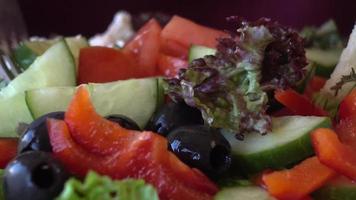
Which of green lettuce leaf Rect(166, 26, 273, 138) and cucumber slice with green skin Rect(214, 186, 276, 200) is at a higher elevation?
green lettuce leaf Rect(166, 26, 273, 138)

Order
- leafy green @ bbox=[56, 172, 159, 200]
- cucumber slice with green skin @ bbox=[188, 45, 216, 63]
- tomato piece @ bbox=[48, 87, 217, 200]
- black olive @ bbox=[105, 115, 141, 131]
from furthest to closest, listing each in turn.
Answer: cucumber slice with green skin @ bbox=[188, 45, 216, 63]
black olive @ bbox=[105, 115, 141, 131]
tomato piece @ bbox=[48, 87, 217, 200]
leafy green @ bbox=[56, 172, 159, 200]

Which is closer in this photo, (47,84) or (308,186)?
(308,186)

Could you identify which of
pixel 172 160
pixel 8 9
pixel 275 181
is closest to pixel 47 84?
pixel 172 160

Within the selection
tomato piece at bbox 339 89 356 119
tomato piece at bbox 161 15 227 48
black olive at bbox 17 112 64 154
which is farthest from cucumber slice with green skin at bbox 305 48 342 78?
black olive at bbox 17 112 64 154

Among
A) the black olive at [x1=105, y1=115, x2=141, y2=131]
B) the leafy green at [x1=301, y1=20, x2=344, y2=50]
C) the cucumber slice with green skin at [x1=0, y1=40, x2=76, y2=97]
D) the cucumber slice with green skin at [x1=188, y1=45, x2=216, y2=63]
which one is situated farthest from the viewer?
the leafy green at [x1=301, y1=20, x2=344, y2=50]

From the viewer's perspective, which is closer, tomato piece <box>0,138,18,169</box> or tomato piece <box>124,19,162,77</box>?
tomato piece <box>0,138,18,169</box>

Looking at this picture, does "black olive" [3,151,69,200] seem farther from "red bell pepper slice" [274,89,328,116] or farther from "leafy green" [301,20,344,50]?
"leafy green" [301,20,344,50]

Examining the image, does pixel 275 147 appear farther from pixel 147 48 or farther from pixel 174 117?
pixel 147 48

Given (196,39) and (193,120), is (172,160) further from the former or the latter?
(196,39)
